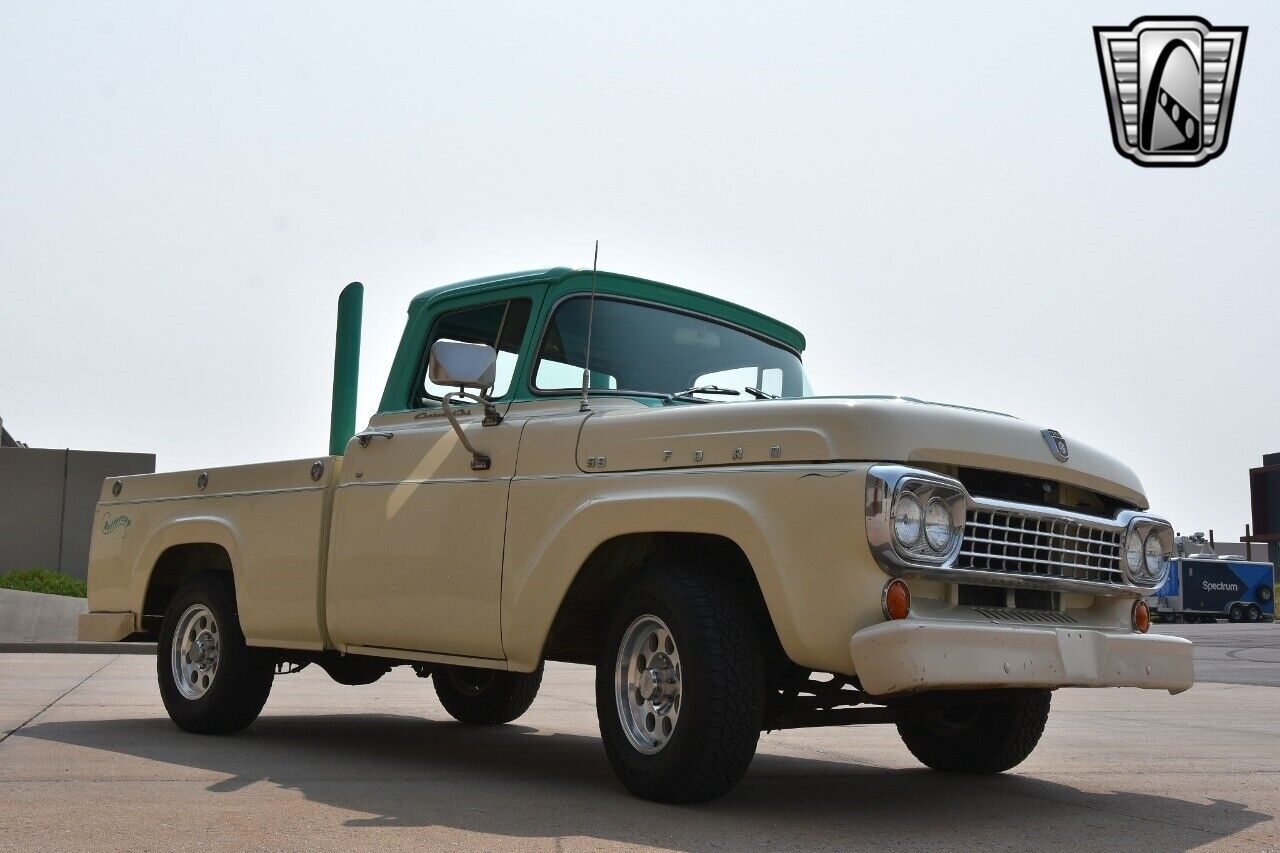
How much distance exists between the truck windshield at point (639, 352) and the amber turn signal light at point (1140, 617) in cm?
192

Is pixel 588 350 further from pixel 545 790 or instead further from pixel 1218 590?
pixel 1218 590

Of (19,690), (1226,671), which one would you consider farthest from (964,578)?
(1226,671)

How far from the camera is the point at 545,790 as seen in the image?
584 centimetres

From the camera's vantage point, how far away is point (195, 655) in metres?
8.05

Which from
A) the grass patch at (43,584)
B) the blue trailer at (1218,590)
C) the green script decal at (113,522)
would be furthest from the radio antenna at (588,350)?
the blue trailer at (1218,590)

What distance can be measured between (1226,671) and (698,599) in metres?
15.7

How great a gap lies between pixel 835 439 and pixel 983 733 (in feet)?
7.84

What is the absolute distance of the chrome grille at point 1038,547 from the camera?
16.5ft

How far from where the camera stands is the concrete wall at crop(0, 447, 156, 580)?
104 feet

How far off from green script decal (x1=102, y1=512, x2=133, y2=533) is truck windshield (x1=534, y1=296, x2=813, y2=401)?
3.59m

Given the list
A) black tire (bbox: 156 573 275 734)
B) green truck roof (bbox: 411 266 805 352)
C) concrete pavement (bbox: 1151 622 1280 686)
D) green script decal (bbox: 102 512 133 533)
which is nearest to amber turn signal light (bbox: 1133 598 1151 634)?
green truck roof (bbox: 411 266 805 352)

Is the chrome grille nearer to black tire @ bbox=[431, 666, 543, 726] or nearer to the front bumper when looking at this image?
the front bumper

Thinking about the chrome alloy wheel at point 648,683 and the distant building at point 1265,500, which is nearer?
the chrome alloy wheel at point 648,683

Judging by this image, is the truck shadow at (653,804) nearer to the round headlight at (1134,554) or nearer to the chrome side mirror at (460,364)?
the round headlight at (1134,554)
